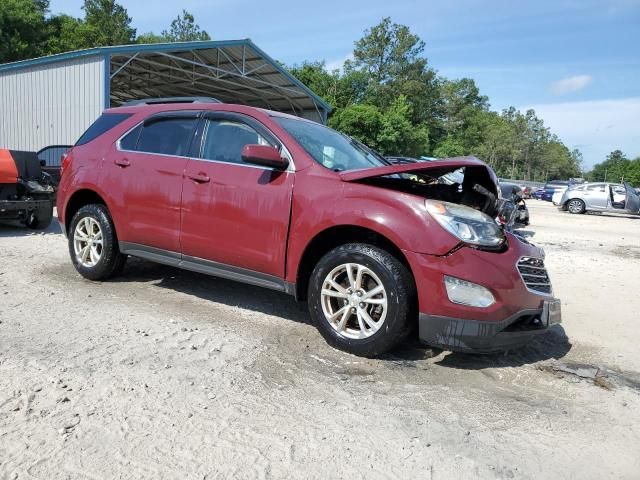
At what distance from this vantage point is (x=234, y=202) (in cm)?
431

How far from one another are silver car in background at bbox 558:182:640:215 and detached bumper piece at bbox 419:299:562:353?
20076mm

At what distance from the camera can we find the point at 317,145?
4.52m

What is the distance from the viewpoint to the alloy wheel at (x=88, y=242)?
5418 mm

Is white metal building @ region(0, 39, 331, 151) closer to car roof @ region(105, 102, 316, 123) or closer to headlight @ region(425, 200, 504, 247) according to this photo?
car roof @ region(105, 102, 316, 123)

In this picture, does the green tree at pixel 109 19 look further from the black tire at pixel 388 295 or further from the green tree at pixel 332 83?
the black tire at pixel 388 295

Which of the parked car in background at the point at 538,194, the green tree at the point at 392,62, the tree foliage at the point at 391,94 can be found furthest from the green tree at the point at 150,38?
the parked car in background at the point at 538,194

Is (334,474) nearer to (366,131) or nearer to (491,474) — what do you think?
(491,474)

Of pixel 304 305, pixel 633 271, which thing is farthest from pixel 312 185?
pixel 633 271

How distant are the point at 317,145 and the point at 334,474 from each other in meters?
2.84

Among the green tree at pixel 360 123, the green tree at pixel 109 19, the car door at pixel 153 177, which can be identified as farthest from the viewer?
the green tree at pixel 109 19

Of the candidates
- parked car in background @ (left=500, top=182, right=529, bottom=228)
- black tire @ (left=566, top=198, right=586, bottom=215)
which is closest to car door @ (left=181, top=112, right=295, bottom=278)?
parked car in background @ (left=500, top=182, right=529, bottom=228)

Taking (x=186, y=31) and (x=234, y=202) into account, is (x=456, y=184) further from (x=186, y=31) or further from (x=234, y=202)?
(x=186, y=31)

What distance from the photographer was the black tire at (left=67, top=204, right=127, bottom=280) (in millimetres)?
5293

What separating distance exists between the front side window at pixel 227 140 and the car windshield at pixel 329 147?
28cm
